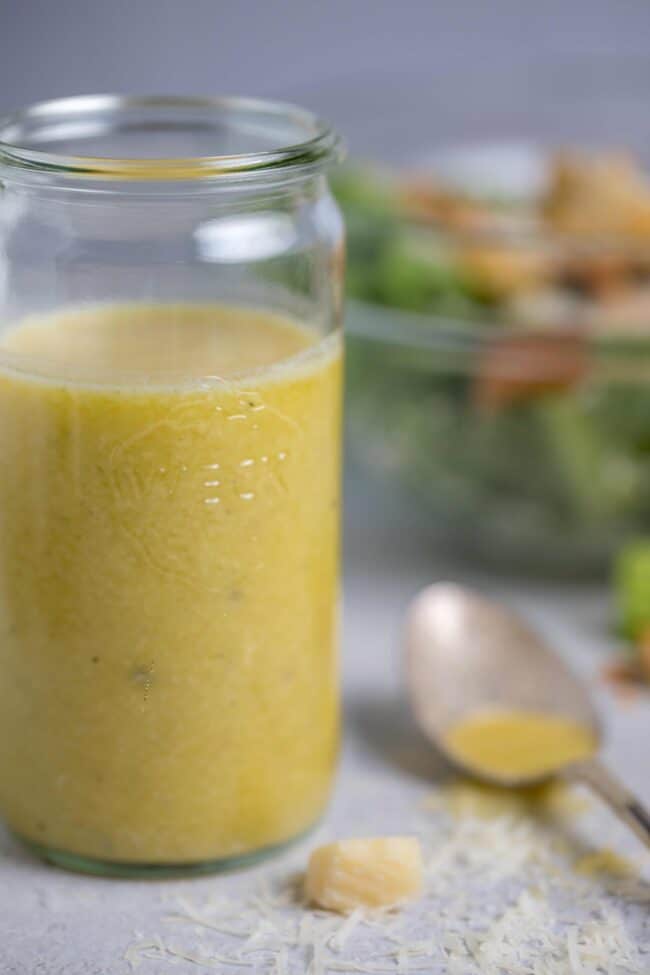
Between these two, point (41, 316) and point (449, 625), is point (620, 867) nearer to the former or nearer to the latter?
point (449, 625)

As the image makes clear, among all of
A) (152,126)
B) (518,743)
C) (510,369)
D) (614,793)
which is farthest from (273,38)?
(614,793)

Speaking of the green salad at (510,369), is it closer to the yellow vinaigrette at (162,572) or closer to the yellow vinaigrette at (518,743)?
the yellow vinaigrette at (518,743)

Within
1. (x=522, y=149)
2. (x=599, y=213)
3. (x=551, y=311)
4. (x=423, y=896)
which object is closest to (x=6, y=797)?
(x=423, y=896)

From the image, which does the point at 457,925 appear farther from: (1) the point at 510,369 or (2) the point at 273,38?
(2) the point at 273,38

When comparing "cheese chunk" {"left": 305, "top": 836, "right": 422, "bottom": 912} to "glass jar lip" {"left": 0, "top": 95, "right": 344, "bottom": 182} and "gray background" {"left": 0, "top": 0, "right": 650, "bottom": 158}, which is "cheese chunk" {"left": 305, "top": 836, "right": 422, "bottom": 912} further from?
"gray background" {"left": 0, "top": 0, "right": 650, "bottom": 158}

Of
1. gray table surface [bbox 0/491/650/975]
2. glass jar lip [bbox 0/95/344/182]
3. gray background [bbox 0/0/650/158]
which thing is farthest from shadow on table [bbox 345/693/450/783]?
gray background [bbox 0/0/650/158]

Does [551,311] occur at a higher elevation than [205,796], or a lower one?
higher
